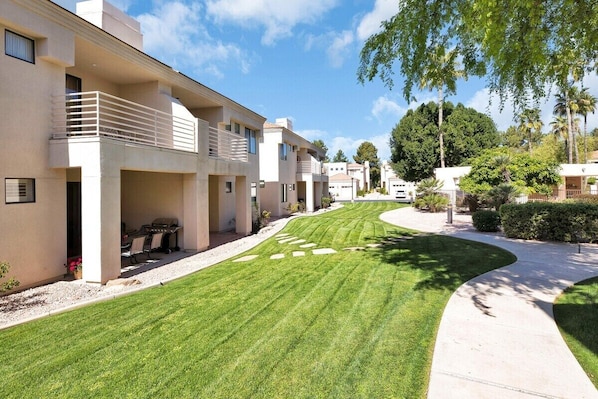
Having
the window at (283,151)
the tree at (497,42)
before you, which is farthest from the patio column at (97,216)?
the window at (283,151)

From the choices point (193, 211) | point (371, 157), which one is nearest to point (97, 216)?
point (193, 211)

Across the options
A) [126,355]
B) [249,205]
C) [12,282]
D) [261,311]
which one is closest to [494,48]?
[261,311]

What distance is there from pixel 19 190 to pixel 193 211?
5310 mm

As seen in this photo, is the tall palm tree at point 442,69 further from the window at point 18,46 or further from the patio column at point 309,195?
the patio column at point 309,195

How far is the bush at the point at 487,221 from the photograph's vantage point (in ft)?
54.8

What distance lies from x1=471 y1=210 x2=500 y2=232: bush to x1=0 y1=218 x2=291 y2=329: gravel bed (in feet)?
43.4

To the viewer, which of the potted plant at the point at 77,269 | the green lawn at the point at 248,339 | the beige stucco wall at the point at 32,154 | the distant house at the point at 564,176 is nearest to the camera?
the green lawn at the point at 248,339

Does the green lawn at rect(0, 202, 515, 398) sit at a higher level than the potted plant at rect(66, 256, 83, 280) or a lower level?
lower

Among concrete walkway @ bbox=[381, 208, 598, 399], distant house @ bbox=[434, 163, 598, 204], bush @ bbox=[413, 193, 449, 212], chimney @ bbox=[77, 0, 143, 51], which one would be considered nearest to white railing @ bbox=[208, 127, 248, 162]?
chimney @ bbox=[77, 0, 143, 51]

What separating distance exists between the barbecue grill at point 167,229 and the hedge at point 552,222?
1419 centimetres

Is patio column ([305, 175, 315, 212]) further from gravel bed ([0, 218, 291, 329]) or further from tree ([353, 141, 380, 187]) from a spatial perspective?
tree ([353, 141, 380, 187])

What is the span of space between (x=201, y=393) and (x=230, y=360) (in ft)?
2.43

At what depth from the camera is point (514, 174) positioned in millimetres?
28250

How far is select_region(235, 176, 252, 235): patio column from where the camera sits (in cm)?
1703
